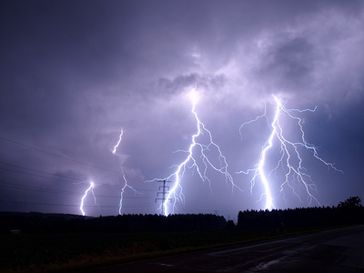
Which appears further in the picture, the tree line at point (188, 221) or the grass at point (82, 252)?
the tree line at point (188, 221)

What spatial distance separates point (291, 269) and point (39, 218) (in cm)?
8316

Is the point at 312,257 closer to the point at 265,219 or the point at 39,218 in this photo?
the point at 39,218

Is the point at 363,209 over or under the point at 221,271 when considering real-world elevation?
over

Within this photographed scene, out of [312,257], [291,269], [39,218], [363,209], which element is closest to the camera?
[291,269]

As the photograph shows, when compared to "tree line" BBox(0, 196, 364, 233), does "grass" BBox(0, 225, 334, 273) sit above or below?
below

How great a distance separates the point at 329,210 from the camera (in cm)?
10719

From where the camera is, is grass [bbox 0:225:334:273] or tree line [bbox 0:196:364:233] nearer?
grass [bbox 0:225:334:273]

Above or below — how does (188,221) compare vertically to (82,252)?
above

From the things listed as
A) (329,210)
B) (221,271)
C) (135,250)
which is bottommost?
(221,271)

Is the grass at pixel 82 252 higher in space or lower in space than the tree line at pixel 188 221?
lower

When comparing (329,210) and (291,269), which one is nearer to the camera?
(291,269)

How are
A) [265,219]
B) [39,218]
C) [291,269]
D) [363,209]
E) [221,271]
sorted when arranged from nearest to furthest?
[221,271]
[291,269]
[39,218]
[363,209]
[265,219]

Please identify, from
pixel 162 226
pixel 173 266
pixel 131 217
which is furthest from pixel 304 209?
pixel 173 266

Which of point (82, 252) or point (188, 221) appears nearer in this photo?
point (82, 252)
